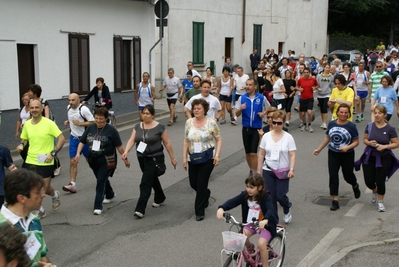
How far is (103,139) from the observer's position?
836cm

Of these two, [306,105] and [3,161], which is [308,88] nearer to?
[306,105]

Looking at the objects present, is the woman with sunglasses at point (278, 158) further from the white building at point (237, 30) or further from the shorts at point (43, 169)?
the white building at point (237, 30)

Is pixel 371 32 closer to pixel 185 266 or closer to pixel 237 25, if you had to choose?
pixel 237 25

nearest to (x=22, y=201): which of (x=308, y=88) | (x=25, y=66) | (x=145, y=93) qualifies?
(x=25, y=66)

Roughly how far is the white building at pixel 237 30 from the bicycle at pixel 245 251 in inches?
781

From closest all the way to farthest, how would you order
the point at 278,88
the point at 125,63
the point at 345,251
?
the point at 345,251 → the point at 278,88 → the point at 125,63

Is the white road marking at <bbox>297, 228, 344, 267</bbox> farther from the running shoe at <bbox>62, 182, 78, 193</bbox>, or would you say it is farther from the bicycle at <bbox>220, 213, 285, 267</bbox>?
the running shoe at <bbox>62, 182, 78, 193</bbox>

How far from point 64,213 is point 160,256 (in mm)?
2319

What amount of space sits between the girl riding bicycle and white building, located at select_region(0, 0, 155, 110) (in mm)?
9766

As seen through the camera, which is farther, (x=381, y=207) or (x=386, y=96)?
(x=386, y=96)

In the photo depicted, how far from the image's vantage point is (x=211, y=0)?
2894 cm

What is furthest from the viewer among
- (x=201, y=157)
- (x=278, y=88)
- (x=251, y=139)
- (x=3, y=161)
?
(x=278, y=88)

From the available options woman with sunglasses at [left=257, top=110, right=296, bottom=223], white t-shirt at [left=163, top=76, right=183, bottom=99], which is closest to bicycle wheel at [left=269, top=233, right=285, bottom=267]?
woman with sunglasses at [left=257, top=110, right=296, bottom=223]

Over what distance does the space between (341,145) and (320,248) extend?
1867 mm
